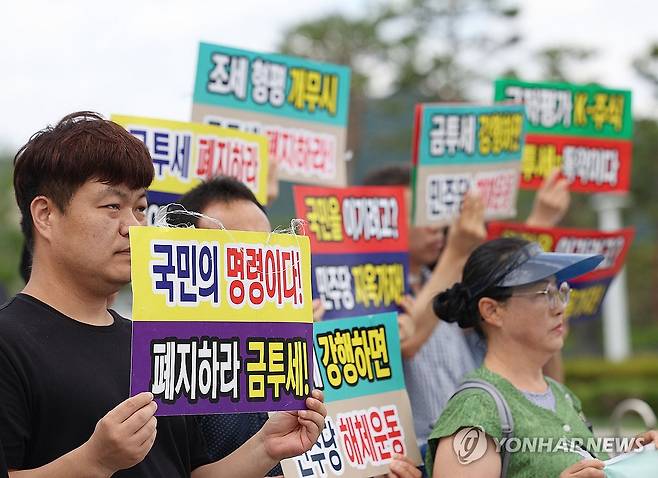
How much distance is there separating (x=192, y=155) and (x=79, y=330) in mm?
1789

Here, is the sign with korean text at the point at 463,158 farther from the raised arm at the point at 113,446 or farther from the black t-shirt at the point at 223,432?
the raised arm at the point at 113,446

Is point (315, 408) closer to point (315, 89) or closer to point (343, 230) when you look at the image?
point (343, 230)

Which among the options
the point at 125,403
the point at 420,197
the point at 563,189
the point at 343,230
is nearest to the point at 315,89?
the point at 420,197

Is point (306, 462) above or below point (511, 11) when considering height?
below

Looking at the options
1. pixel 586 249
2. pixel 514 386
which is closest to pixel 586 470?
pixel 514 386

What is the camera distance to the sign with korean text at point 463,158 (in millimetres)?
4680

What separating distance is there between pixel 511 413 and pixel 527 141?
8.90ft

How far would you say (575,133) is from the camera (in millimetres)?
5566

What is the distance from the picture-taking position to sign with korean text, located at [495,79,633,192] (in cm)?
Result: 549

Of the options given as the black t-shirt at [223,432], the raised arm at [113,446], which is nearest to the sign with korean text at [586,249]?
the black t-shirt at [223,432]

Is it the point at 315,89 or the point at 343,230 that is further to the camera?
the point at 315,89

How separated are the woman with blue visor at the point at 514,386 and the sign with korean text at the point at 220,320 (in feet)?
2.40

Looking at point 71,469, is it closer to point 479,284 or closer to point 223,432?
point 223,432

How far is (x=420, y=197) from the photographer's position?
4.63 meters
